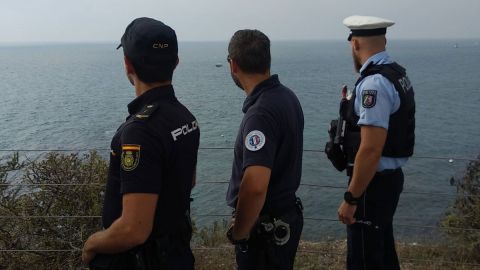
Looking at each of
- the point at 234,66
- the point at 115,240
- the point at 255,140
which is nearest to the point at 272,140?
the point at 255,140

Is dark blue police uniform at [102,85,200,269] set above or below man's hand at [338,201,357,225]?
above

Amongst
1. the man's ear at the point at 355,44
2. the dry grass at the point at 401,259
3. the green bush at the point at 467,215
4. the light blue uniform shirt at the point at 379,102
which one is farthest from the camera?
the green bush at the point at 467,215

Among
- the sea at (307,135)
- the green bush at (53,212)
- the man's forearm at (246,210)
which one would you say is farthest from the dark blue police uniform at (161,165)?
the green bush at (53,212)

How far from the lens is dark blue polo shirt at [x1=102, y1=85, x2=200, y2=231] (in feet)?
7.09

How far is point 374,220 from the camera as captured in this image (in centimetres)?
342

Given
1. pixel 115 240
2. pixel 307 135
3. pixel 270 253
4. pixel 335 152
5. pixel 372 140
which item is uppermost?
pixel 372 140

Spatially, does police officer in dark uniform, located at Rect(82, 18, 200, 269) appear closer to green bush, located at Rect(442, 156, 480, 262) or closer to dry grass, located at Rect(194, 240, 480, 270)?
dry grass, located at Rect(194, 240, 480, 270)

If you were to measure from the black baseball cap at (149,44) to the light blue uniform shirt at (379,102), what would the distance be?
1482mm

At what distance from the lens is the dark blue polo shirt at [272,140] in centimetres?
282

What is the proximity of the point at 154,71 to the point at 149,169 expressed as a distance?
49 cm

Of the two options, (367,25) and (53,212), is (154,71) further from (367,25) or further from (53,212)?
(53,212)

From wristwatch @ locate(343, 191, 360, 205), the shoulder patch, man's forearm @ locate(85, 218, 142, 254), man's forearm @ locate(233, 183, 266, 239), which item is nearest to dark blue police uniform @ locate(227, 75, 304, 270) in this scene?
man's forearm @ locate(233, 183, 266, 239)

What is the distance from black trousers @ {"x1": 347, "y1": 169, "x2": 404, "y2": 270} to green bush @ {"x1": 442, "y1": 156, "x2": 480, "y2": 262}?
2743mm

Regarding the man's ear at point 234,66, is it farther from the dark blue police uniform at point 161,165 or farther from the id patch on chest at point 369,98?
the id patch on chest at point 369,98
